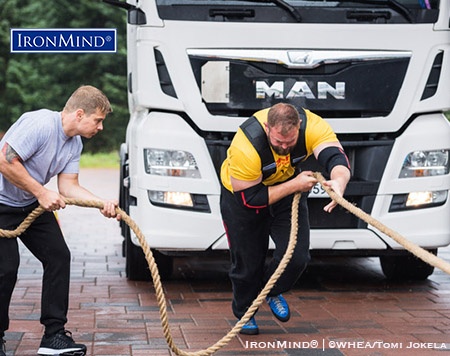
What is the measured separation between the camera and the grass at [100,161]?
31.6 meters

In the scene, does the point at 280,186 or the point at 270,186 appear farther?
the point at 270,186

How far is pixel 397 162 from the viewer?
7.93 meters

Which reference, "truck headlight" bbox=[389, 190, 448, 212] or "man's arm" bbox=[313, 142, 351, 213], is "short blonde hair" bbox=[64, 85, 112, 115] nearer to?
"man's arm" bbox=[313, 142, 351, 213]

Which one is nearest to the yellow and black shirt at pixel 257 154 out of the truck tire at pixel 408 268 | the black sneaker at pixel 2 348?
the black sneaker at pixel 2 348

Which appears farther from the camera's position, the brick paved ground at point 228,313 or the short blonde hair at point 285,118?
the brick paved ground at point 228,313

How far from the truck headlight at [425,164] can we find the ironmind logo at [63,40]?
3111 mm

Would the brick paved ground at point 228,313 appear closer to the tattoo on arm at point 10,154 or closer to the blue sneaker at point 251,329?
the blue sneaker at point 251,329

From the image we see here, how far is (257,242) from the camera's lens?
671 cm

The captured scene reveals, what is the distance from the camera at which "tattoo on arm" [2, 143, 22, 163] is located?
5562mm

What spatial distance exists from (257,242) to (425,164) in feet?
6.27

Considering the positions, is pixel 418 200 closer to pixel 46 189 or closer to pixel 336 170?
pixel 336 170

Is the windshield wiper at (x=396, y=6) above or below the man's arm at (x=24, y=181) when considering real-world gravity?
above

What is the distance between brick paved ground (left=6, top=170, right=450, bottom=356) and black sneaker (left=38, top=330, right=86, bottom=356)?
0.52 feet

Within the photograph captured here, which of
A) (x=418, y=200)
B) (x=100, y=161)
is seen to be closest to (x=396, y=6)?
(x=418, y=200)
